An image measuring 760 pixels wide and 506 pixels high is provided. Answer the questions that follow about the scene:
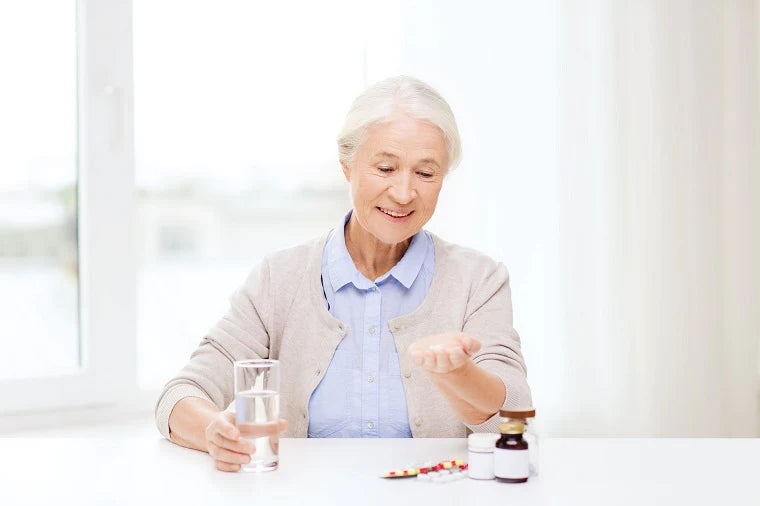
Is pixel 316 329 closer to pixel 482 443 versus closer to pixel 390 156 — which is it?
pixel 390 156

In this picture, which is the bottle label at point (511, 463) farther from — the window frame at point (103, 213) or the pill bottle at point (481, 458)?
the window frame at point (103, 213)

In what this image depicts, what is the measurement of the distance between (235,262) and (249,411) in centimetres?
169

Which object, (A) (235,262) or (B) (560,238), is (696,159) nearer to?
(B) (560,238)

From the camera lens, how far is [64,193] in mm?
2689

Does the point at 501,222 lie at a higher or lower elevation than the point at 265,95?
lower

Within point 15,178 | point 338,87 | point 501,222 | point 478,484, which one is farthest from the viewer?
point 338,87

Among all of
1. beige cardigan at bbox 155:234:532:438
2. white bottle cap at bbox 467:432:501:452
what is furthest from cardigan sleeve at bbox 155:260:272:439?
white bottle cap at bbox 467:432:501:452

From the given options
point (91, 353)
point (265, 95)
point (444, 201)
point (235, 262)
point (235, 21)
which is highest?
point (235, 21)

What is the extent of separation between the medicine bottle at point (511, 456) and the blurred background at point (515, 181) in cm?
151

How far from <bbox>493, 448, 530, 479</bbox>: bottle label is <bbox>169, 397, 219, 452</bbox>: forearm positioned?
0.50m

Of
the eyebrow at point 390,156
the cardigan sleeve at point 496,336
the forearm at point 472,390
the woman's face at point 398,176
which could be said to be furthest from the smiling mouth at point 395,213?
the forearm at point 472,390

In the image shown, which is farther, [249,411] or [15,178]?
[15,178]

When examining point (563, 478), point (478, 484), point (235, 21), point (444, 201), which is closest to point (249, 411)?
point (478, 484)

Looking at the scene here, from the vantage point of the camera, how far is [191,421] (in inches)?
61.4
